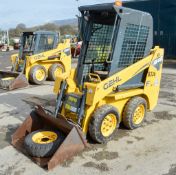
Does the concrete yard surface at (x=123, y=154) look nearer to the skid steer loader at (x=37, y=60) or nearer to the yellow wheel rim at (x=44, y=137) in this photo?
the yellow wheel rim at (x=44, y=137)

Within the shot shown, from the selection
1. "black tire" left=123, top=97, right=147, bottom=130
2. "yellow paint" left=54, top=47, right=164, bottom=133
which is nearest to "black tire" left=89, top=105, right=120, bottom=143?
"yellow paint" left=54, top=47, right=164, bottom=133

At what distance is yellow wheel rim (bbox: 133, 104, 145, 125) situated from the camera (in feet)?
19.7

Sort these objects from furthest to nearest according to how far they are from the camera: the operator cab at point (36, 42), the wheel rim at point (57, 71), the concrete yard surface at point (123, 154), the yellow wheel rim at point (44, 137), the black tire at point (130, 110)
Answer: the wheel rim at point (57, 71), the operator cab at point (36, 42), the black tire at point (130, 110), the yellow wheel rim at point (44, 137), the concrete yard surface at point (123, 154)

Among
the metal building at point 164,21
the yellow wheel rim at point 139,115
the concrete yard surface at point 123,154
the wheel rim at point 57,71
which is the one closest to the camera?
the concrete yard surface at point 123,154

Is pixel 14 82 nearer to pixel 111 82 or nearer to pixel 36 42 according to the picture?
pixel 36 42

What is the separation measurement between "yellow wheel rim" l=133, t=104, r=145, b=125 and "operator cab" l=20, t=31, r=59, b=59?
6.37 meters

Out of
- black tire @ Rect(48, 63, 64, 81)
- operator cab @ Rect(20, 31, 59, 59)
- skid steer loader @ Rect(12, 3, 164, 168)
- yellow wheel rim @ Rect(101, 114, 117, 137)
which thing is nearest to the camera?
skid steer loader @ Rect(12, 3, 164, 168)

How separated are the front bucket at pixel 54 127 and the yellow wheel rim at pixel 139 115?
1442 millimetres

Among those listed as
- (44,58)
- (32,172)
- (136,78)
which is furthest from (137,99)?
(44,58)

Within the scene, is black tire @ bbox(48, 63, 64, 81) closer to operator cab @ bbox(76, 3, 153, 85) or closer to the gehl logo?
operator cab @ bbox(76, 3, 153, 85)

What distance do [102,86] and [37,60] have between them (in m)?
6.51

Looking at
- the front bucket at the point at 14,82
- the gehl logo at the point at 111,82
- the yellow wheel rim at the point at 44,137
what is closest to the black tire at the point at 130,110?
the gehl logo at the point at 111,82

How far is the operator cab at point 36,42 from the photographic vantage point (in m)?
11.5

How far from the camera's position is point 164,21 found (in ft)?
66.9
